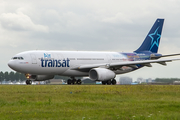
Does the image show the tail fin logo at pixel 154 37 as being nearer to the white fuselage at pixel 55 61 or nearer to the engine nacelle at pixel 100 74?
the white fuselage at pixel 55 61

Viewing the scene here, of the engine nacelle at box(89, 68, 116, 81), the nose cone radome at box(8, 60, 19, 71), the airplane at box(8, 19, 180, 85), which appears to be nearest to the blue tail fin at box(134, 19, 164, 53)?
the airplane at box(8, 19, 180, 85)

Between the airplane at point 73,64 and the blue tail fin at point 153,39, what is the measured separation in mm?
2933

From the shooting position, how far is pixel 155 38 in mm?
51000

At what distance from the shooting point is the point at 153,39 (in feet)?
167

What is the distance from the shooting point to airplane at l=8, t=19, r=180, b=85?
3709 centimetres

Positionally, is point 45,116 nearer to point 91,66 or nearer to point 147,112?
point 147,112

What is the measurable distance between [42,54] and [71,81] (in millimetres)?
6825

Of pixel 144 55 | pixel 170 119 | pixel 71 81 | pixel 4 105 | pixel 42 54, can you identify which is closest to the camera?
pixel 170 119

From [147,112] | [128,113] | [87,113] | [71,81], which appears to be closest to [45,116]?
[87,113]

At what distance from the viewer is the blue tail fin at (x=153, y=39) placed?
165 ft

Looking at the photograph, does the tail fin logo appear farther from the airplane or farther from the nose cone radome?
the nose cone radome

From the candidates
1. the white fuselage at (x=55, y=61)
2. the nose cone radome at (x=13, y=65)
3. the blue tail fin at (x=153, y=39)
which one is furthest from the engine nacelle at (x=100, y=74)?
the blue tail fin at (x=153, y=39)

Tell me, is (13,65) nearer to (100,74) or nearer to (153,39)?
(100,74)

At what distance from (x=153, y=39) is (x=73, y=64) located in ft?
53.6
